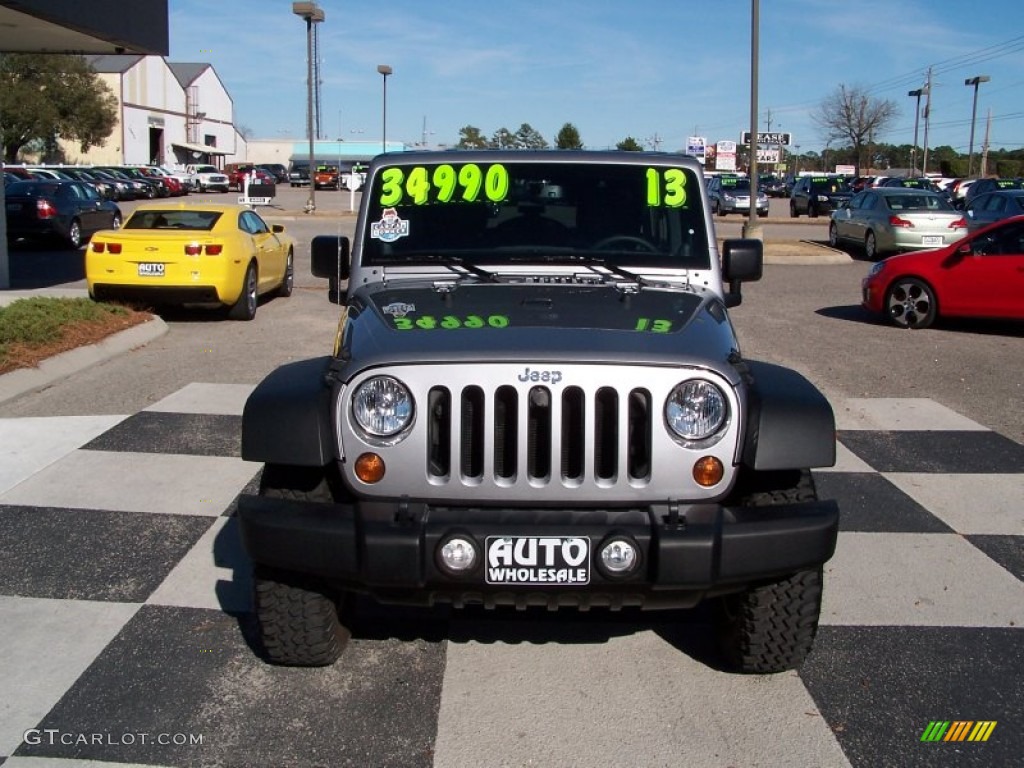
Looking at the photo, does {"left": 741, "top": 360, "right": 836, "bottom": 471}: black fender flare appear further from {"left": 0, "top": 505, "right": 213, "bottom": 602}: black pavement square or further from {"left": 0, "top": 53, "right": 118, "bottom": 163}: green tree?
{"left": 0, "top": 53, "right": 118, "bottom": 163}: green tree

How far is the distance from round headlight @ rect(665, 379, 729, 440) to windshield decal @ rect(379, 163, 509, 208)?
1832 mm

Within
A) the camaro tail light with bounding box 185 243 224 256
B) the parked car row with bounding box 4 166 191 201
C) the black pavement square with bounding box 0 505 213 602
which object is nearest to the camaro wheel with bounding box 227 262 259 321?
the camaro tail light with bounding box 185 243 224 256

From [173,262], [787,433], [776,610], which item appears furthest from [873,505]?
[173,262]

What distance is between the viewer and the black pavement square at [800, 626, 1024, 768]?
346 centimetres

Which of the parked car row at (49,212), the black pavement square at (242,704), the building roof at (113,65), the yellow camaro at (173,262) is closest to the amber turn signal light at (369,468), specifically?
the black pavement square at (242,704)

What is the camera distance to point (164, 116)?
81.8m

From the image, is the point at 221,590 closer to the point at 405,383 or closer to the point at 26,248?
the point at 405,383

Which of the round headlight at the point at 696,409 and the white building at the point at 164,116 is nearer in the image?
the round headlight at the point at 696,409

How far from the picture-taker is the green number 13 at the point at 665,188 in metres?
4.99

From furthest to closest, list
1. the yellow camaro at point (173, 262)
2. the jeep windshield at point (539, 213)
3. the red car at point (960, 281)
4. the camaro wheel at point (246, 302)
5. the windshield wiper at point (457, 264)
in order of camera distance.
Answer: the camaro wheel at point (246, 302)
the yellow camaro at point (173, 262)
the red car at point (960, 281)
the jeep windshield at point (539, 213)
the windshield wiper at point (457, 264)

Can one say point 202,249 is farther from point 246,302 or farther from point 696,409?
point 696,409

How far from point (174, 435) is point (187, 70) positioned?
92.6m

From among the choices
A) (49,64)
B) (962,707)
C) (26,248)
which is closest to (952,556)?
(962,707)

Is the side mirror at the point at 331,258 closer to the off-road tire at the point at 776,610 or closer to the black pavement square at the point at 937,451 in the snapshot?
the off-road tire at the point at 776,610
